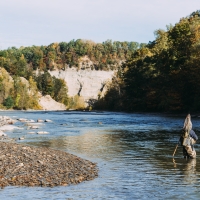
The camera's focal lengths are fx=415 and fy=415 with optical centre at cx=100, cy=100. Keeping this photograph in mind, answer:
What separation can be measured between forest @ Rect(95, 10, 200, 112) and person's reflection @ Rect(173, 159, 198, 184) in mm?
56825

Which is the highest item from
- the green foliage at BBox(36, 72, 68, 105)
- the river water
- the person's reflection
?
the green foliage at BBox(36, 72, 68, 105)

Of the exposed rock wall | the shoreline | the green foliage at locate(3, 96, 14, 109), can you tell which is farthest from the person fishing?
the exposed rock wall

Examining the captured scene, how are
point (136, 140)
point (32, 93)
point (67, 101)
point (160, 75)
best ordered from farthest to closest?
1. point (67, 101)
2. point (32, 93)
3. point (160, 75)
4. point (136, 140)

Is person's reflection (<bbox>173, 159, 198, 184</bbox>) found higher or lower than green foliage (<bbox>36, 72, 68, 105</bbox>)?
lower

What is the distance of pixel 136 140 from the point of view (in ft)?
107

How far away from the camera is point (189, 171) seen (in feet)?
60.6

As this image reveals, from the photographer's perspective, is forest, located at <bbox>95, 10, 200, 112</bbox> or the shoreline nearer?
the shoreline

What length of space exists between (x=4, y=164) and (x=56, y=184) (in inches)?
111

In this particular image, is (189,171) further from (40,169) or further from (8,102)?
(8,102)

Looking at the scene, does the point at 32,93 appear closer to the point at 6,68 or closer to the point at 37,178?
the point at 6,68

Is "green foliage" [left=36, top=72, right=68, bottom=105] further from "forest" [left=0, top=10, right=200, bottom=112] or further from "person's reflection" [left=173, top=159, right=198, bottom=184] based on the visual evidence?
"person's reflection" [left=173, top=159, right=198, bottom=184]

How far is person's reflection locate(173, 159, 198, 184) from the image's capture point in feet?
54.0

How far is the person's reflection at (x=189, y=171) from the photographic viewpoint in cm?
1645

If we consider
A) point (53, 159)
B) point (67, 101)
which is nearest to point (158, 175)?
point (53, 159)
